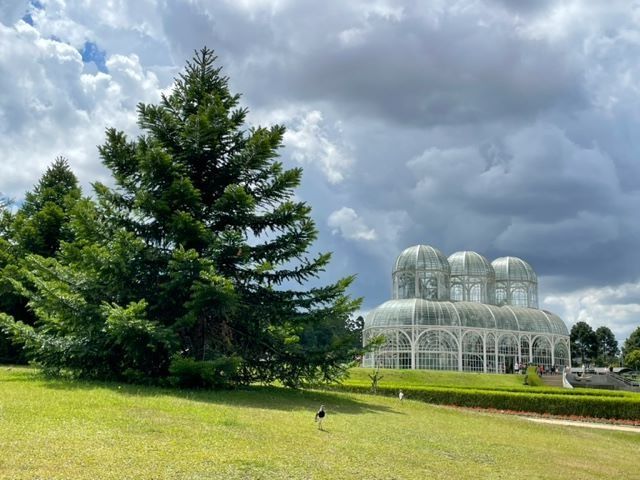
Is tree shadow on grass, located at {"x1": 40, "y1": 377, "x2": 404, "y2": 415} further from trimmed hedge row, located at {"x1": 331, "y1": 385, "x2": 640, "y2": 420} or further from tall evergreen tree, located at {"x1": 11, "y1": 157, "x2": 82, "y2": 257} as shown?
tall evergreen tree, located at {"x1": 11, "y1": 157, "x2": 82, "y2": 257}

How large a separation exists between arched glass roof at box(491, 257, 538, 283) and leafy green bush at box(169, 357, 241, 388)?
5065 centimetres

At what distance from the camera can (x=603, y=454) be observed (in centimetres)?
1447

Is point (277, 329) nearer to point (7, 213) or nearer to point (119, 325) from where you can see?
point (119, 325)

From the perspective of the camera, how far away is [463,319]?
53469 millimetres

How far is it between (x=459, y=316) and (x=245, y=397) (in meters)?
39.4

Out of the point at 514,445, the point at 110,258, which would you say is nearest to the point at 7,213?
the point at 110,258

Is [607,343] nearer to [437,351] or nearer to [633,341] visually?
[633,341]

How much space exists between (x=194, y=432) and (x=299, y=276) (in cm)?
948

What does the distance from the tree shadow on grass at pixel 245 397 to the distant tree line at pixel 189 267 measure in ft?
1.94

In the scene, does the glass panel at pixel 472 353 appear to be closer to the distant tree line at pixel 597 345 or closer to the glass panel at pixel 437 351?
the glass panel at pixel 437 351

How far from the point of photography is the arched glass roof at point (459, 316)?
2069 inches

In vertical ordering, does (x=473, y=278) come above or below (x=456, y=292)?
above

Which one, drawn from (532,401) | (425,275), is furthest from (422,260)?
(532,401)

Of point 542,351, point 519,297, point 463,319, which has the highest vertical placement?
point 519,297
